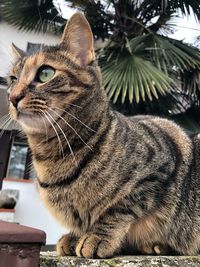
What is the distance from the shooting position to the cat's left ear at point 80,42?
116 centimetres

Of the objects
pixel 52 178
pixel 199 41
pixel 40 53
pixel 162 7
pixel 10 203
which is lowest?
pixel 10 203

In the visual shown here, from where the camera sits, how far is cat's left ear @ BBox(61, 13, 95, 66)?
116 centimetres

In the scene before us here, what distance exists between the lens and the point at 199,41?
464 cm

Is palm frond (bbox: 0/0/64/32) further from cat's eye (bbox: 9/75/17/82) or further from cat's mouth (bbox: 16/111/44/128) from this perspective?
cat's mouth (bbox: 16/111/44/128)

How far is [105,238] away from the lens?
1000 millimetres

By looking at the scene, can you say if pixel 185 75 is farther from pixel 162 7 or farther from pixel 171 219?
pixel 171 219

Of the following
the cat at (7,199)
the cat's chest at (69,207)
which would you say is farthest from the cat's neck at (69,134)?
the cat at (7,199)

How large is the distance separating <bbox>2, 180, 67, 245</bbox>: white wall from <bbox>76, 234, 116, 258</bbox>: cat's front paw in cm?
358

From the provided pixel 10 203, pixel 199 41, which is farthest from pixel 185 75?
pixel 10 203

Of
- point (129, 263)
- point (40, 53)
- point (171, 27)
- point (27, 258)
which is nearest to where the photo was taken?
point (27, 258)

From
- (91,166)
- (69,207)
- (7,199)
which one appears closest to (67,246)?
(69,207)

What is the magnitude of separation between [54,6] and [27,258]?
4.35 m

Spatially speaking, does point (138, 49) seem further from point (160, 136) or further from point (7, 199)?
point (160, 136)

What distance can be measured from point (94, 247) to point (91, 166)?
0.71 ft
